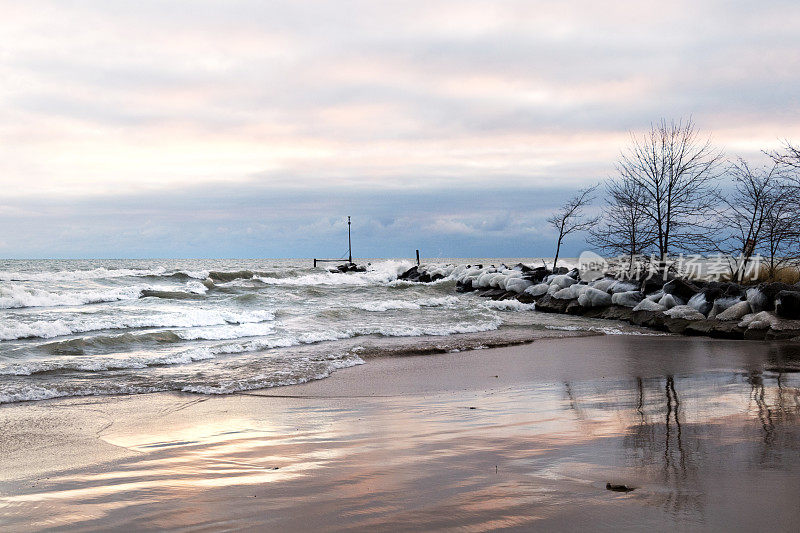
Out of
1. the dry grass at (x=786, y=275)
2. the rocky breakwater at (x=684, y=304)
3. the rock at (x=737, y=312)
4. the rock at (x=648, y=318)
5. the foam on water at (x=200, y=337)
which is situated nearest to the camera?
the foam on water at (x=200, y=337)

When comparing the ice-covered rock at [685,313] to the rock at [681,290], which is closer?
the ice-covered rock at [685,313]

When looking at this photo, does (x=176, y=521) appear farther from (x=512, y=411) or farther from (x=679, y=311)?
(x=679, y=311)

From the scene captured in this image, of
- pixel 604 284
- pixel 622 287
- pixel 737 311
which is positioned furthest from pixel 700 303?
pixel 604 284

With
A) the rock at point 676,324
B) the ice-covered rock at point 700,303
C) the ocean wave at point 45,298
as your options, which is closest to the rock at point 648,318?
the rock at point 676,324

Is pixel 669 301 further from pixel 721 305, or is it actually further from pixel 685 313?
pixel 721 305

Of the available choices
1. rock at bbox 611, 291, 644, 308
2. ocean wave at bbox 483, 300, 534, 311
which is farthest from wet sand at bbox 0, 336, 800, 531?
ocean wave at bbox 483, 300, 534, 311

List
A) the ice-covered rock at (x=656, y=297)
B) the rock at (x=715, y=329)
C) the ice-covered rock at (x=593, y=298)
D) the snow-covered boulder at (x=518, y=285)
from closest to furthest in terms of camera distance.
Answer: the rock at (x=715, y=329)
the ice-covered rock at (x=656, y=297)
the ice-covered rock at (x=593, y=298)
the snow-covered boulder at (x=518, y=285)

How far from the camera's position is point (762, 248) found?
1814 cm

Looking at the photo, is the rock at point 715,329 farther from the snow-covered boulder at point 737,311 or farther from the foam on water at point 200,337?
the foam on water at point 200,337

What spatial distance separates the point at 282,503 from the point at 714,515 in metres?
2.15

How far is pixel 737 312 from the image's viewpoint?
13016 millimetres

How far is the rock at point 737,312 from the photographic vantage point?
12969 mm

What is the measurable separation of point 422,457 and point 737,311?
11.8 meters

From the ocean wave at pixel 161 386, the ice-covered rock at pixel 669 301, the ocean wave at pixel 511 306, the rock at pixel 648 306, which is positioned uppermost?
the ice-covered rock at pixel 669 301
